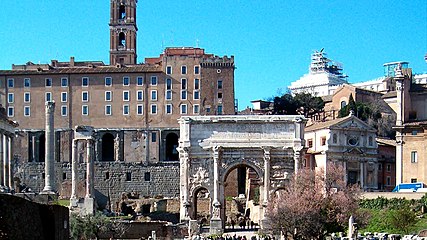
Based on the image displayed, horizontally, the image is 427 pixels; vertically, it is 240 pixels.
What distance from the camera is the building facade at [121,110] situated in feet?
279

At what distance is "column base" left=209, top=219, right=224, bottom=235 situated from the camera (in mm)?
60219

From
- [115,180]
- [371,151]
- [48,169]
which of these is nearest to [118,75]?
[115,180]

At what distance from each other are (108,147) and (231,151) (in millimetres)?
27198

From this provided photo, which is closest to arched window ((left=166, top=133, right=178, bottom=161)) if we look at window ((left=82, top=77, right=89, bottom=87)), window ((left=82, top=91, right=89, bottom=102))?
window ((left=82, top=91, right=89, bottom=102))

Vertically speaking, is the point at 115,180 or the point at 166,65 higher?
the point at 166,65

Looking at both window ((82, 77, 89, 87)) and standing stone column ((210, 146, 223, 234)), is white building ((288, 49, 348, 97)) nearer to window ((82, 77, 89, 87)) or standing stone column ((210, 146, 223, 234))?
window ((82, 77, 89, 87))

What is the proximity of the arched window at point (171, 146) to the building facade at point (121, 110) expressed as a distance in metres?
0.16

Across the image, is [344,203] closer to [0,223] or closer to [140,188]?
[0,223]

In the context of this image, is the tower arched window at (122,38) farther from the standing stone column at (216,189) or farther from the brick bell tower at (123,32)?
the standing stone column at (216,189)

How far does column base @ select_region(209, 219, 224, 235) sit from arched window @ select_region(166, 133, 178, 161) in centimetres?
2549

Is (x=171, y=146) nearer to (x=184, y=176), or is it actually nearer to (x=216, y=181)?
(x=184, y=176)

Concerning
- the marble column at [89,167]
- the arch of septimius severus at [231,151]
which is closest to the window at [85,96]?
the marble column at [89,167]

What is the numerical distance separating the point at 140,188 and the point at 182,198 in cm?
2252

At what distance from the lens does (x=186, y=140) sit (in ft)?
208
